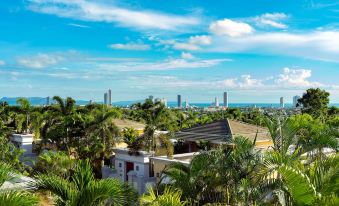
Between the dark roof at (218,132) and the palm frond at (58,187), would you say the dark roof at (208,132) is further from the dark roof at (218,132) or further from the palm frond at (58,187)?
the palm frond at (58,187)

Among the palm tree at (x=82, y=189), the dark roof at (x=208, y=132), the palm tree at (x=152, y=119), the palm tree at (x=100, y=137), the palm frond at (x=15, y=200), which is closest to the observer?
the palm frond at (x=15, y=200)

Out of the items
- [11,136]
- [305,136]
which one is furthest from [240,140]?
[11,136]

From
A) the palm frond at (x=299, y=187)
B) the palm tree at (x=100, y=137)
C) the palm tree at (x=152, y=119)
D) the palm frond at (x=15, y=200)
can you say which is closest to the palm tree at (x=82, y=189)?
the palm frond at (x=15, y=200)

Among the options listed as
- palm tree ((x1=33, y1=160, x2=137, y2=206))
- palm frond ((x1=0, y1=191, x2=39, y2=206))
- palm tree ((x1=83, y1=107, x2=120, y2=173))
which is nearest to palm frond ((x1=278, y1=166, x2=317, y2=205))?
palm tree ((x1=33, y1=160, x2=137, y2=206))

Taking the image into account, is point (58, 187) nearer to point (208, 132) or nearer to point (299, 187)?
point (299, 187)

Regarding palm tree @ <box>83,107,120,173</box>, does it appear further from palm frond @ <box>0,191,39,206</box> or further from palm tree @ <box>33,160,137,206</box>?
palm frond @ <box>0,191,39,206</box>

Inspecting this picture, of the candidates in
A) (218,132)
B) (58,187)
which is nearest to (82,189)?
(58,187)

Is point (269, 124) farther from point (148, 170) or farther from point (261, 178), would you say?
point (148, 170)
